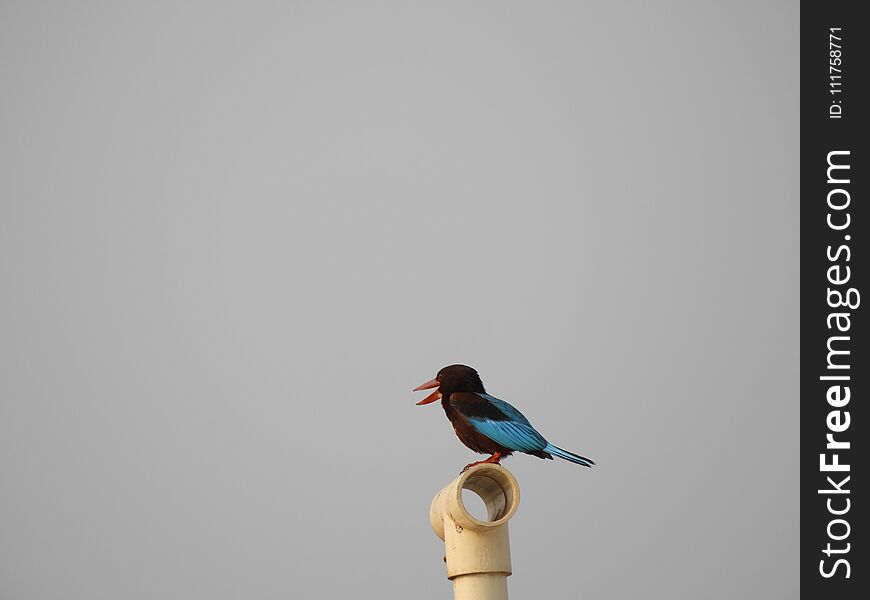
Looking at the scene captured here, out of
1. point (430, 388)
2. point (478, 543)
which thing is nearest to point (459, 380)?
point (430, 388)

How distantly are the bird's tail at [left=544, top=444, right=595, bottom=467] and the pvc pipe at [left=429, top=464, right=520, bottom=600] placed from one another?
1.37m

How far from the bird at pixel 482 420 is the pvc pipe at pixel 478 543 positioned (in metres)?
1.57

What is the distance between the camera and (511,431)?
865cm

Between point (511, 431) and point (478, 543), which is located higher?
point (511, 431)

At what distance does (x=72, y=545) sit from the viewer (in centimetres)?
5988

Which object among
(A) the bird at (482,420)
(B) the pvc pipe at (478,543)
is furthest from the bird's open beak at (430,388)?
(B) the pvc pipe at (478,543)

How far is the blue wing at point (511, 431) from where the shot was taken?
8.60 metres

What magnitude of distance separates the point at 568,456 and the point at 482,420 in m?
0.76

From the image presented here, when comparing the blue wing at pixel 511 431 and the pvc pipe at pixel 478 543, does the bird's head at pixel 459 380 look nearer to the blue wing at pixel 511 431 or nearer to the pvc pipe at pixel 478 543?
the blue wing at pixel 511 431

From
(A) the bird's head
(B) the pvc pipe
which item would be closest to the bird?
(A) the bird's head

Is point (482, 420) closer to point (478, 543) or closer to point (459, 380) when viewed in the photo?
point (459, 380)

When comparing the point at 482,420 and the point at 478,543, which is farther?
the point at 482,420
